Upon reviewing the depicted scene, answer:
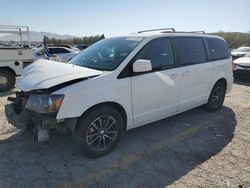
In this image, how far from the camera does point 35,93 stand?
3527 millimetres

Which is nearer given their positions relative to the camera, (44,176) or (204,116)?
(44,176)

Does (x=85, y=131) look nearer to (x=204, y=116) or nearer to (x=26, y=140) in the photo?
(x=26, y=140)

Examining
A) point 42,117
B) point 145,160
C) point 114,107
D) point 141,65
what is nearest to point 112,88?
point 114,107

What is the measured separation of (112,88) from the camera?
12.1 ft

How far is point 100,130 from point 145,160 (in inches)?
31.9

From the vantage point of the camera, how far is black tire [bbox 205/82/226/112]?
19.3ft

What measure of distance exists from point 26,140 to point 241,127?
417cm

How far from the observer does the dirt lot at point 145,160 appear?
3256 mm

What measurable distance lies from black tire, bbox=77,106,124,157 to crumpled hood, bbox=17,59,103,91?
556 mm

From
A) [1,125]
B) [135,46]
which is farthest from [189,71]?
[1,125]

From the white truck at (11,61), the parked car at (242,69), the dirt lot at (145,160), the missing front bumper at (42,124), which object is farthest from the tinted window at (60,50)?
the missing front bumper at (42,124)

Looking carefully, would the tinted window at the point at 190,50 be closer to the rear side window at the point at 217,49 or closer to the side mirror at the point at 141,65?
the rear side window at the point at 217,49

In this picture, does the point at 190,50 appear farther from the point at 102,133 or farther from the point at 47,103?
the point at 47,103

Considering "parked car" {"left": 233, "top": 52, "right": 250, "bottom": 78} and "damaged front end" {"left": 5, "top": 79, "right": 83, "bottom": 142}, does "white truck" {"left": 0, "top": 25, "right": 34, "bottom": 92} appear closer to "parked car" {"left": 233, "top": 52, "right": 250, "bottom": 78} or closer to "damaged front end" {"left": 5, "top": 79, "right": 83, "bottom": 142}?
"damaged front end" {"left": 5, "top": 79, "right": 83, "bottom": 142}
